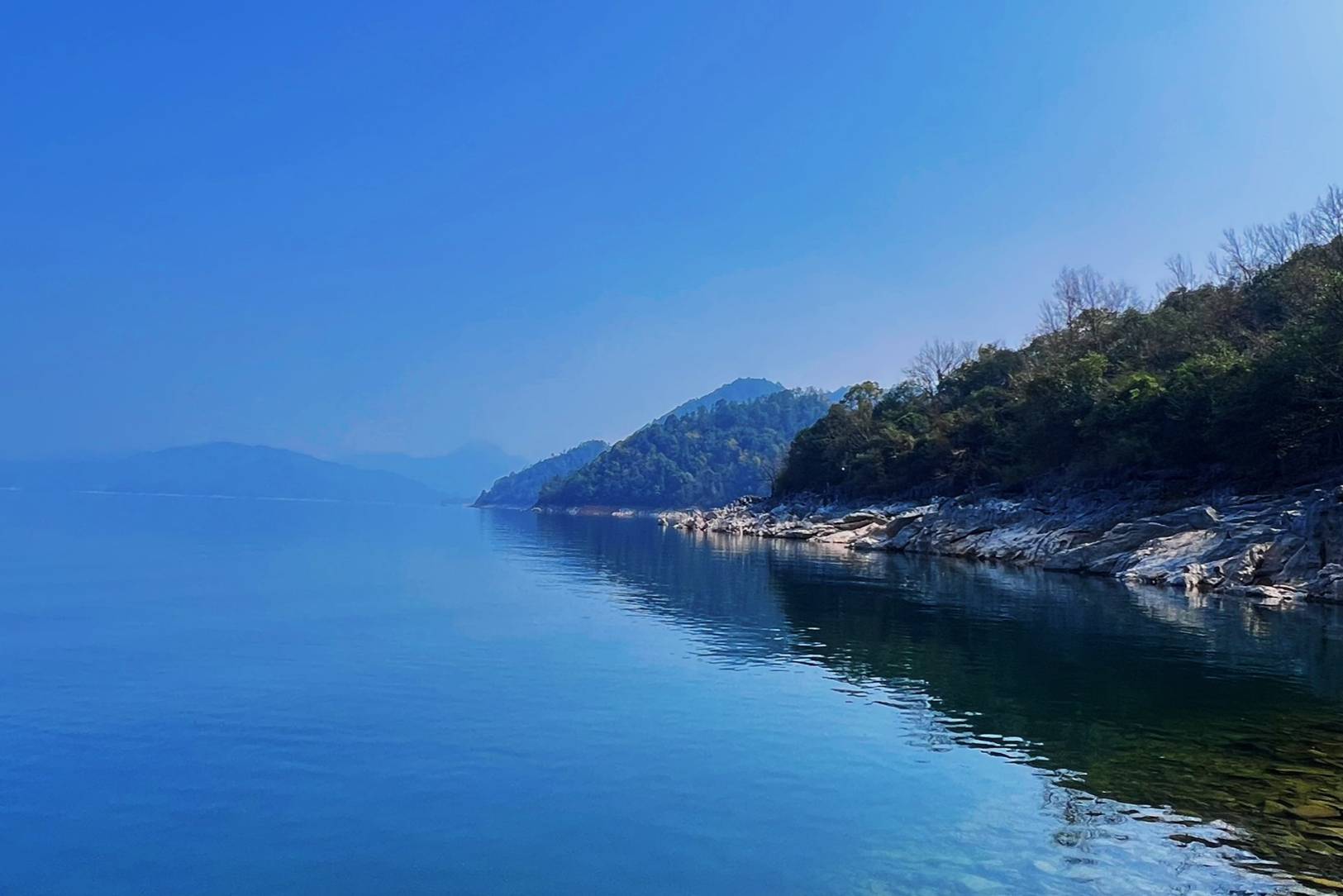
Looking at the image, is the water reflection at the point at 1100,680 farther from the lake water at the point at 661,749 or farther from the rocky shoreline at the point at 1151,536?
the rocky shoreline at the point at 1151,536

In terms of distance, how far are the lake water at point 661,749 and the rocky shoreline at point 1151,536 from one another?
694cm

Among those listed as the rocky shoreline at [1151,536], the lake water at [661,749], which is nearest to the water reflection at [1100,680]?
the lake water at [661,749]

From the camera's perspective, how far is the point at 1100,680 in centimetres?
2356

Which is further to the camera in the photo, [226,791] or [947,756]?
[947,756]

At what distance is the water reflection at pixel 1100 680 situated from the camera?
44.7ft

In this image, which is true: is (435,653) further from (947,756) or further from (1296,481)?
(1296,481)

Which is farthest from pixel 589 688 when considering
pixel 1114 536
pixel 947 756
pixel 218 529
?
pixel 218 529

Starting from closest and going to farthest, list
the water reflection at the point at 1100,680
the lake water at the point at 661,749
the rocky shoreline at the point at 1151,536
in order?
the lake water at the point at 661,749 < the water reflection at the point at 1100,680 < the rocky shoreline at the point at 1151,536

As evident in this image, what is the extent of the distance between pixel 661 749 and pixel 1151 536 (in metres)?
45.7

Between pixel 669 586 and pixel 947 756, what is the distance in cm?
3036

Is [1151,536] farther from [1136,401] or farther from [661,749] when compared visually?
[661,749]

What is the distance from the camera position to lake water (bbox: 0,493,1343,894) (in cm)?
1162

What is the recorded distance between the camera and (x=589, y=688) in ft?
71.8

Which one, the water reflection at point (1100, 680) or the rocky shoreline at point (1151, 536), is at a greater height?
the rocky shoreline at point (1151, 536)
